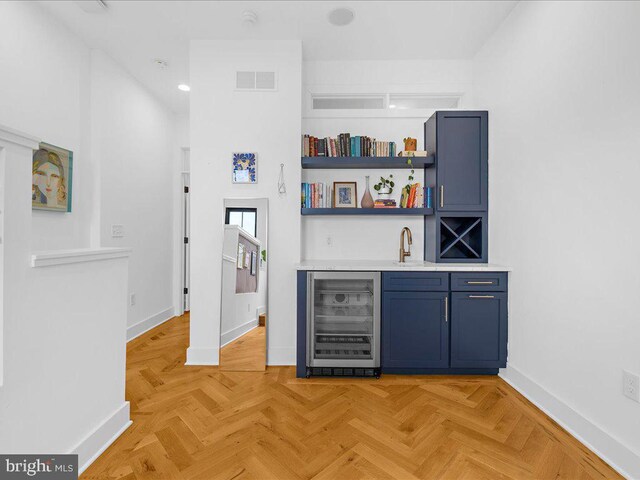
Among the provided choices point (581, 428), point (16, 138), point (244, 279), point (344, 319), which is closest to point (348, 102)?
point (244, 279)

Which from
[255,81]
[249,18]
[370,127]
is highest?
[249,18]

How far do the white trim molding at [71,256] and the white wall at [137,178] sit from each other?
5.94 ft

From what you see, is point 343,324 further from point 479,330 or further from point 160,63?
point 160,63

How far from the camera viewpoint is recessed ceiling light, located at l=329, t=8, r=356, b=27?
2533 millimetres

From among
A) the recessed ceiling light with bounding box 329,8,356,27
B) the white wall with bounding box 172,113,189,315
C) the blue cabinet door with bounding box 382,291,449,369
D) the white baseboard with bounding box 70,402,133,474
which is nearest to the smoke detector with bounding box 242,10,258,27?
the recessed ceiling light with bounding box 329,8,356,27

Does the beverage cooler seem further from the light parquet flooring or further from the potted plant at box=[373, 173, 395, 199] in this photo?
the potted plant at box=[373, 173, 395, 199]

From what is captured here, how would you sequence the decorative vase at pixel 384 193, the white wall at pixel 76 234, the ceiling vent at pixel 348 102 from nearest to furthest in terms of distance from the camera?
the white wall at pixel 76 234 < the decorative vase at pixel 384 193 < the ceiling vent at pixel 348 102

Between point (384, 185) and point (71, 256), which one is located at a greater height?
point (384, 185)

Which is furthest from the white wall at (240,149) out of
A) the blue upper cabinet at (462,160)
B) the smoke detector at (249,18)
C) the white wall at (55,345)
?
the blue upper cabinet at (462,160)

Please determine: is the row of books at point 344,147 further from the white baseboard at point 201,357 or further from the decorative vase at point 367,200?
the white baseboard at point 201,357

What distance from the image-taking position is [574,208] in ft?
6.37

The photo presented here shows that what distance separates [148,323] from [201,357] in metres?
1.42

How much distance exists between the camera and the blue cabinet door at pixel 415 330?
8.54 ft

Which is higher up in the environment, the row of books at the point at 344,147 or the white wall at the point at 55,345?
the row of books at the point at 344,147
